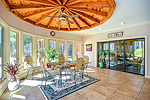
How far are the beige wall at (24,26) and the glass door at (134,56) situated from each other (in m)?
3.68

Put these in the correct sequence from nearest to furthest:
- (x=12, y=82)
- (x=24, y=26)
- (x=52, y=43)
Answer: (x=12, y=82) < (x=24, y=26) < (x=52, y=43)

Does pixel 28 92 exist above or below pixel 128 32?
below

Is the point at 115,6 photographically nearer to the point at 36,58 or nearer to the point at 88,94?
the point at 88,94

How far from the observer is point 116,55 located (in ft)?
15.7

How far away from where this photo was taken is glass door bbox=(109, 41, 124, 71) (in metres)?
4.50

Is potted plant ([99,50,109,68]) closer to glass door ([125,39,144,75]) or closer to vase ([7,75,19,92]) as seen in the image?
glass door ([125,39,144,75])

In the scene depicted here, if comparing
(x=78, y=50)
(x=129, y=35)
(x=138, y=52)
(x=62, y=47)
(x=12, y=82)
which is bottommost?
(x=12, y=82)

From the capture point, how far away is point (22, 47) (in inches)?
140

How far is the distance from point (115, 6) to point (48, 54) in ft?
13.0

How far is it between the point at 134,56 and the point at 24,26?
19.7 feet

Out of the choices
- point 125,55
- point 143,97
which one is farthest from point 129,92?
point 125,55

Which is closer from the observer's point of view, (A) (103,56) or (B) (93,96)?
(B) (93,96)

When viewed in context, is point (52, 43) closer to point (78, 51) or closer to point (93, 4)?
point (78, 51)

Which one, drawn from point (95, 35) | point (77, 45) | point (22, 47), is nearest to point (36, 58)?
point (22, 47)
